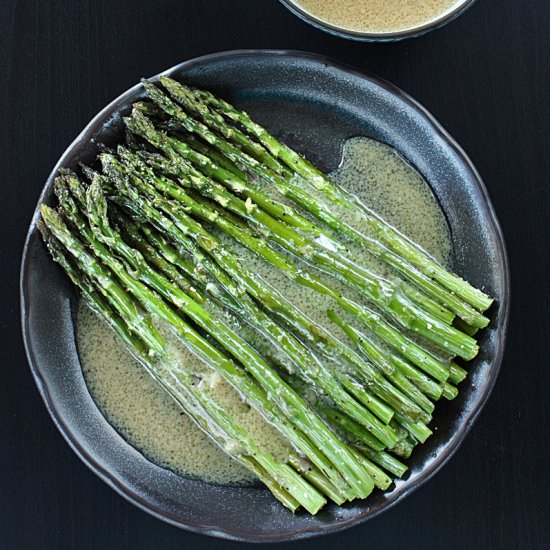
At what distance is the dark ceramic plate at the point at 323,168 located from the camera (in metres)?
2.56

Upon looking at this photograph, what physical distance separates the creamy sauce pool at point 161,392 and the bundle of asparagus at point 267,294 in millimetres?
94

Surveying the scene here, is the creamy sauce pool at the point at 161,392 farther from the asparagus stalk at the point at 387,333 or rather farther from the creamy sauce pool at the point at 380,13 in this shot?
the creamy sauce pool at the point at 380,13

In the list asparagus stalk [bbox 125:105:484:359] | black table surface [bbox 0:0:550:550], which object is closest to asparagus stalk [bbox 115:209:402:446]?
asparagus stalk [bbox 125:105:484:359]

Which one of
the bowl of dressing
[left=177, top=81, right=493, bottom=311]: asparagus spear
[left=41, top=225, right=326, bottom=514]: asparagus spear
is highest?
the bowl of dressing

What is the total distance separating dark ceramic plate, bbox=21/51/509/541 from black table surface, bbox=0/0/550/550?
22 cm

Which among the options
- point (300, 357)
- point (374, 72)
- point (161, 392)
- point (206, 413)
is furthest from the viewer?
point (374, 72)

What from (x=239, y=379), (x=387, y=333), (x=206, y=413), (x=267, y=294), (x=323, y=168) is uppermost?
(x=323, y=168)

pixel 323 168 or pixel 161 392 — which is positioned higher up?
pixel 323 168

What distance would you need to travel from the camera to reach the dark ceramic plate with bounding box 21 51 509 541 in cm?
256

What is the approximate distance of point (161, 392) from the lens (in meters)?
2.72

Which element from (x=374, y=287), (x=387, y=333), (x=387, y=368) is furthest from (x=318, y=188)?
(x=387, y=368)

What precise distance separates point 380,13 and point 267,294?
100cm

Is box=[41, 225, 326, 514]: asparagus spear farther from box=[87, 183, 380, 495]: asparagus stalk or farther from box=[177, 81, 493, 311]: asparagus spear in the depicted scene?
box=[177, 81, 493, 311]: asparagus spear

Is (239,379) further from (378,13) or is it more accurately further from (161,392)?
(378,13)
